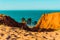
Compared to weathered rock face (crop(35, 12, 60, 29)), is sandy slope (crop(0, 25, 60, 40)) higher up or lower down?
higher up

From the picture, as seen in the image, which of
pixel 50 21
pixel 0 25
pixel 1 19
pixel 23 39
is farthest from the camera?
pixel 50 21

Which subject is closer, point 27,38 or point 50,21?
point 27,38

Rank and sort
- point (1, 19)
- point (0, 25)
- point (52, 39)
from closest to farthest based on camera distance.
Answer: point (52, 39)
point (0, 25)
point (1, 19)

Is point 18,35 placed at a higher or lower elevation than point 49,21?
higher

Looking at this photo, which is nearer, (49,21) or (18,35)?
(18,35)

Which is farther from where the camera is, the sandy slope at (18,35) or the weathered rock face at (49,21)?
the weathered rock face at (49,21)

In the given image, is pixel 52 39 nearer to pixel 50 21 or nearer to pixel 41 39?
pixel 41 39

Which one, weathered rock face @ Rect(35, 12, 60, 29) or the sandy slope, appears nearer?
the sandy slope

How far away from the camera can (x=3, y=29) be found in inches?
557

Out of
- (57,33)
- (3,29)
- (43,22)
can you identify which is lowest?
(43,22)

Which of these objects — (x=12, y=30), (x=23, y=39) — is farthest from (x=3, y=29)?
(x=23, y=39)

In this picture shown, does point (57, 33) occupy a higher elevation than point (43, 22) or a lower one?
higher

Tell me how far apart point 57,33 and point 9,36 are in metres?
3.51

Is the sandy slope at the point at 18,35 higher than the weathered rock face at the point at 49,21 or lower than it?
higher
